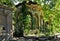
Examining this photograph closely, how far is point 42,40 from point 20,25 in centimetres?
658

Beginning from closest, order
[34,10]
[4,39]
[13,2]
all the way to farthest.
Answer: [4,39]
[34,10]
[13,2]

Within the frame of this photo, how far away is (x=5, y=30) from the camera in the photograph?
16656mm

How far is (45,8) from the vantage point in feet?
77.3

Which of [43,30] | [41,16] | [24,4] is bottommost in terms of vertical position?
[43,30]

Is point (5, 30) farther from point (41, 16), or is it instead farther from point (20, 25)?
point (41, 16)

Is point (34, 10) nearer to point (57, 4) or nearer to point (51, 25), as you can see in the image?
point (57, 4)

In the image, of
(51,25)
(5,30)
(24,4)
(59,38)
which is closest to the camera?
(59,38)

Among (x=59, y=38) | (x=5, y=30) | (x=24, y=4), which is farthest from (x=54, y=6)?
(x=59, y=38)

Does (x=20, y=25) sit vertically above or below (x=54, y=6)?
below

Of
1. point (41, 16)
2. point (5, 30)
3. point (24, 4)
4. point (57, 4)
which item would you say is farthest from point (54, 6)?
point (5, 30)

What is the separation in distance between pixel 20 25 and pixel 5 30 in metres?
3.88

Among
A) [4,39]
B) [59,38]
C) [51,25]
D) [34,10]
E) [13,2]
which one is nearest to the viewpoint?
[59,38]

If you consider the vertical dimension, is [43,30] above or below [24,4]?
below

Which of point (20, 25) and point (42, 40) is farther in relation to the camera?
point (20, 25)
